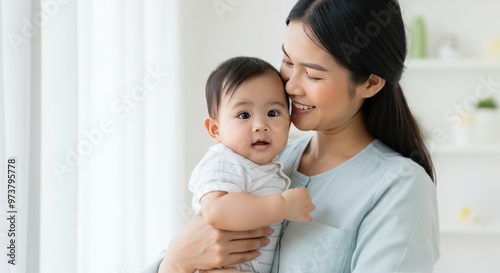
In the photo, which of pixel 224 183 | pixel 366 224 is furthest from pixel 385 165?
pixel 224 183

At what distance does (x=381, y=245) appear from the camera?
1.27 meters

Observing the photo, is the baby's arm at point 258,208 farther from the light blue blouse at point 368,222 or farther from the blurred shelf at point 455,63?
the blurred shelf at point 455,63

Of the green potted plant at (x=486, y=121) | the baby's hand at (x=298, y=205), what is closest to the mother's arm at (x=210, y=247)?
the baby's hand at (x=298, y=205)

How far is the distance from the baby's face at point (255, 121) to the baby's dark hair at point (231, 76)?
0.01 meters

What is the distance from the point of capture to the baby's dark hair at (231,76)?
1.42 metres

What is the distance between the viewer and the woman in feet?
4.23

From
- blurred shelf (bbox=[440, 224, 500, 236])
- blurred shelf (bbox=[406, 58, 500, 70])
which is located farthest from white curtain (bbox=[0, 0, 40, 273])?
blurred shelf (bbox=[440, 224, 500, 236])

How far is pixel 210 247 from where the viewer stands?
1.37 m

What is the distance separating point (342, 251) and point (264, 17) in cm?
253

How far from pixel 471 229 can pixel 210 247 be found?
2.51 meters

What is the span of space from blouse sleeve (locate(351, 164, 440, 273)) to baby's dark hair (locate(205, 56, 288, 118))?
0.39m

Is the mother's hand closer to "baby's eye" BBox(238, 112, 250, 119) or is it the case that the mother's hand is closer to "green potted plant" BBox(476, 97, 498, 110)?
"baby's eye" BBox(238, 112, 250, 119)

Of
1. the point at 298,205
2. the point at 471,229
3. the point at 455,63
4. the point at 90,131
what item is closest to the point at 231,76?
the point at 298,205

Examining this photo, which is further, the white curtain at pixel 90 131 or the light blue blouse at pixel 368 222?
the white curtain at pixel 90 131
